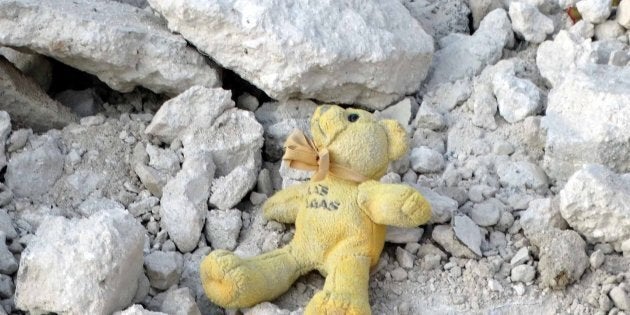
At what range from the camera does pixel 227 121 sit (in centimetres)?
271

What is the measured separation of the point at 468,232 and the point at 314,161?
434mm

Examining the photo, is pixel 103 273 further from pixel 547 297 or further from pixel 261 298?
pixel 547 297

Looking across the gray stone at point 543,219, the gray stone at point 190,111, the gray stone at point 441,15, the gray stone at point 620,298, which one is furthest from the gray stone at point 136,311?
the gray stone at point 441,15

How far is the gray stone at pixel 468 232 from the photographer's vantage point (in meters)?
2.40

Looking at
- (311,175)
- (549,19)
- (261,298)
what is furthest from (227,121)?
(549,19)

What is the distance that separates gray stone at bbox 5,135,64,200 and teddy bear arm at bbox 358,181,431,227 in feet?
2.93

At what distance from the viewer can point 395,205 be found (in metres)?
2.24

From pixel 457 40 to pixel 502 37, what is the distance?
148 mm

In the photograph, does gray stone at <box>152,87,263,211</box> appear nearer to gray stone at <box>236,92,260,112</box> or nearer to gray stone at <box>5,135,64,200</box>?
gray stone at <box>236,92,260,112</box>

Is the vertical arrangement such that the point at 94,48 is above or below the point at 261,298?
above

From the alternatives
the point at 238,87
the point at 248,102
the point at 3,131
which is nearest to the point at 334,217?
the point at 248,102

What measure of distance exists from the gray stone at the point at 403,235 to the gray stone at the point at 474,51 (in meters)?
0.72

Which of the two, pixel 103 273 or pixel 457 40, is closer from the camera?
pixel 103 273

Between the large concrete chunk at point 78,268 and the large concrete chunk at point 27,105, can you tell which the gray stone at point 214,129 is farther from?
the large concrete chunk at point 78,268
